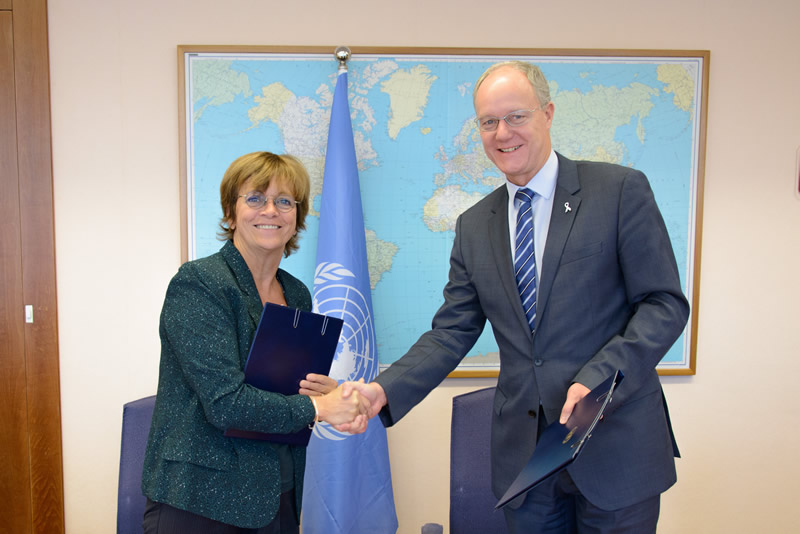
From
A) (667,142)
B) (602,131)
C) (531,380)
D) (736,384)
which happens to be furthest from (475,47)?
(736,384)

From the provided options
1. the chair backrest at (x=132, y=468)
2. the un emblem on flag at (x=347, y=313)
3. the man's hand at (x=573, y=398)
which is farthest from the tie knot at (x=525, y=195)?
the chair backrest at (x=132, y=468)

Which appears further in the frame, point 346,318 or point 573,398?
point 346,318

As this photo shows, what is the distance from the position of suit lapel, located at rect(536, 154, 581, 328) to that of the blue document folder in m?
0.29

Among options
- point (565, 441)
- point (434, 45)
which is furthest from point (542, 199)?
point (434, 45)

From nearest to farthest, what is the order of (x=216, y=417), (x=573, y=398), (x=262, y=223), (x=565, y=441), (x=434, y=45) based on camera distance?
(x=565, y=441) < (x=573, y=398) < (x=216, y=417) < (x=262, y=223) < (x=434, y=45)

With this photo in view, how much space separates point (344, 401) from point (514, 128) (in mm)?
913

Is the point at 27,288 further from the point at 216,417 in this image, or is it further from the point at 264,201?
the point at 216,417

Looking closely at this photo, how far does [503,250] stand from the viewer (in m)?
1.52

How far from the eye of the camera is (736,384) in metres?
2.82

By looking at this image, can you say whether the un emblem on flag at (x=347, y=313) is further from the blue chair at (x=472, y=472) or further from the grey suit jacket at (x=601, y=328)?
the grey suit jacket at (x=601, y=328)

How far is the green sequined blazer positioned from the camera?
1.36m

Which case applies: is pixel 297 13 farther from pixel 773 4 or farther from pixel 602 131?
pixel 773 4

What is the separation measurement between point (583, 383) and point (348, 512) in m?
1.49

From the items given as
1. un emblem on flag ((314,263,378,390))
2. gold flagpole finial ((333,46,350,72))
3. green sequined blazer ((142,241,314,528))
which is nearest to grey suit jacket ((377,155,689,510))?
green sequined blazer ((142,241,314,528))
